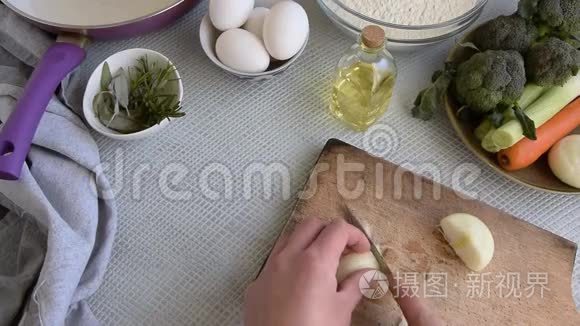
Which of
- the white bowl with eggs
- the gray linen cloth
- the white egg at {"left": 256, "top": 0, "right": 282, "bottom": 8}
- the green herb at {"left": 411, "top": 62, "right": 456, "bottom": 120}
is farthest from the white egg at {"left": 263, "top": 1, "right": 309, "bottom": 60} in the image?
the gray linen cloth

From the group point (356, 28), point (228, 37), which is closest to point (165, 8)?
point (228, 37)

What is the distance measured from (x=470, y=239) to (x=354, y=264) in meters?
0.17

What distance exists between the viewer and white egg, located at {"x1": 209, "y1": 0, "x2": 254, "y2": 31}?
853 mm

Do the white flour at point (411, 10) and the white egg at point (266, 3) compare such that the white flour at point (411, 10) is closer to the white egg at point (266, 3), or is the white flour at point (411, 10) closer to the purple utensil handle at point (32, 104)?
the white egg at point (266, 3)

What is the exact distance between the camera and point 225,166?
86cm

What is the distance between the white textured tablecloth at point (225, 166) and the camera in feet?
2.51

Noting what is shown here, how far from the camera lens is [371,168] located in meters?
0.83

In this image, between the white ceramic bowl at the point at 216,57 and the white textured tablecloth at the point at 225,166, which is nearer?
the white textured tablecloth at the point at 225,166

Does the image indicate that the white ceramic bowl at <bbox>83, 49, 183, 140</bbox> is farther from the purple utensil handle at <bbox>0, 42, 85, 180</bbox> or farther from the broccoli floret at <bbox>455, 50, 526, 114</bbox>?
the broccoli floret at <bbox>455, 50, 526, 114</bbox>

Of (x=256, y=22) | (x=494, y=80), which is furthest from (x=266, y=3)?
(x=494, y=80)

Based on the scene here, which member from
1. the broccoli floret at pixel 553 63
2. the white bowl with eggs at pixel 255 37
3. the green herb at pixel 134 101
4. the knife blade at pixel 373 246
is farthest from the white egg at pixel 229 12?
the broccoli floret at pixel 553 63

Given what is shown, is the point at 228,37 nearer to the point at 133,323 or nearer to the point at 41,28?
the point at 41,28

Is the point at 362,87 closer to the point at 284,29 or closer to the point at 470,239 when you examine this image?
the point at 284,29

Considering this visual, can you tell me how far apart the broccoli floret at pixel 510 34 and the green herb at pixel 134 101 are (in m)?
0.49
